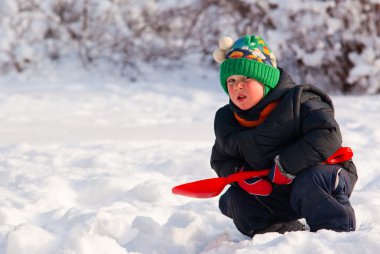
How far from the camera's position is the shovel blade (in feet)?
8.96

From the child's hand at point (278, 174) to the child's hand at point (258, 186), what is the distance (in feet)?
0.20

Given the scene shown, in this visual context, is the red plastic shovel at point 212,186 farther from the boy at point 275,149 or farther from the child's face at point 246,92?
the child's face at point 246,92

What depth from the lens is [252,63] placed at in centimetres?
265

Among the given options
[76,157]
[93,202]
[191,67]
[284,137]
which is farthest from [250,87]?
[191,67]

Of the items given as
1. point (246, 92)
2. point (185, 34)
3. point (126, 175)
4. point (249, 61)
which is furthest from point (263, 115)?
point (185, 34)

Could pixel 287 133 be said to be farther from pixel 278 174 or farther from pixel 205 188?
pixel 205 188

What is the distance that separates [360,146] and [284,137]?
2.14m

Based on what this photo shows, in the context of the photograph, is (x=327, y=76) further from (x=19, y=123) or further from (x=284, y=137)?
(x=284, y=137)

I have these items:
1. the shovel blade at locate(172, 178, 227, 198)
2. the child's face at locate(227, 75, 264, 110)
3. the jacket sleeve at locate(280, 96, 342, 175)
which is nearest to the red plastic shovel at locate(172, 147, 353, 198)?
the shovel blade at locate(172, 178, 227, 198)

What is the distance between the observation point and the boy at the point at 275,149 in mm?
2498

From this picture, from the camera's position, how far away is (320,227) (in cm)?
248

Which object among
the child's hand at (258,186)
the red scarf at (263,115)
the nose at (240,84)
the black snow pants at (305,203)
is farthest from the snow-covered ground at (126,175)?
the nose at (240,84)

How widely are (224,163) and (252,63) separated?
17.3 inches

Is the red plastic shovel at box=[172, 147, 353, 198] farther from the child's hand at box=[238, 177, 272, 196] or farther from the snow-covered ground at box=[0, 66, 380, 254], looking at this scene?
the snow-covered ground at box=[0, 66, 380, 254]
